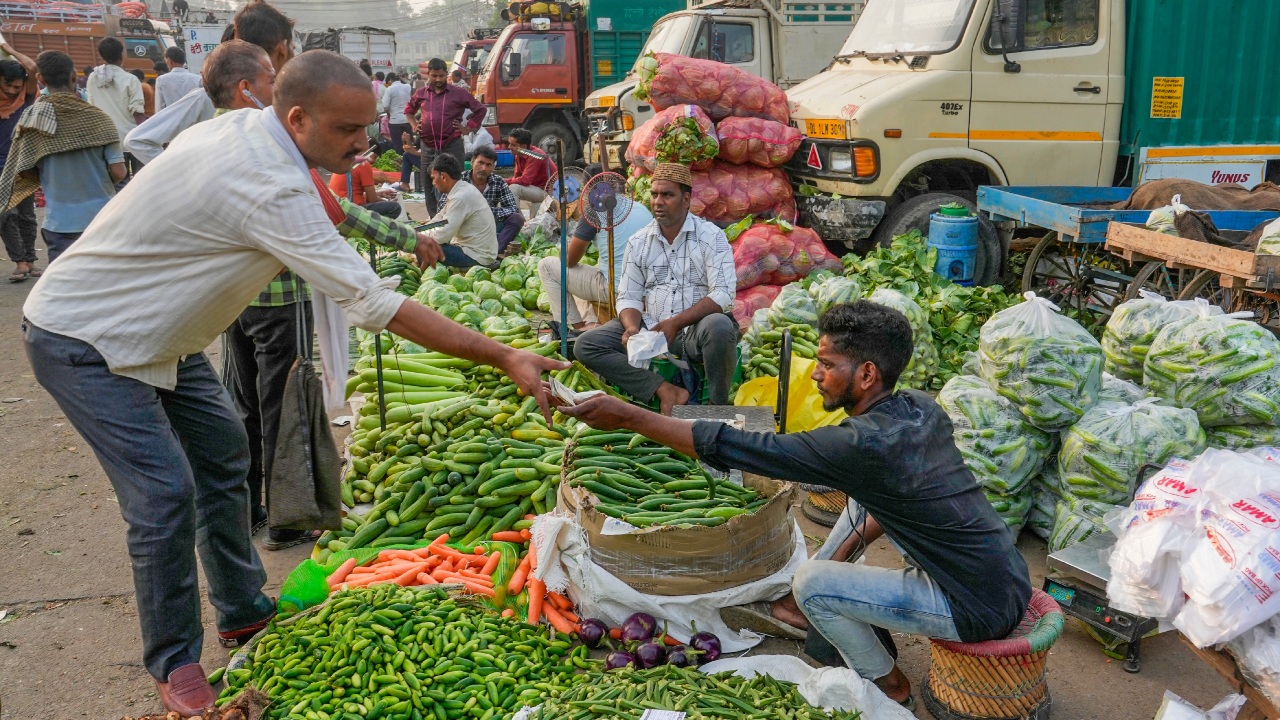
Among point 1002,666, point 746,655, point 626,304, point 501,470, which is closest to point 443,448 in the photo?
point 501,470

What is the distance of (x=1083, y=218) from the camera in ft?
20.6

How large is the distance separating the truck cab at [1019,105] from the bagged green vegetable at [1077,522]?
4267 mm

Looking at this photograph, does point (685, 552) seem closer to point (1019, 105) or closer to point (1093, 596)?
point (1093, 596)

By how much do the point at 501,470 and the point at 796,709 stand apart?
1965mm

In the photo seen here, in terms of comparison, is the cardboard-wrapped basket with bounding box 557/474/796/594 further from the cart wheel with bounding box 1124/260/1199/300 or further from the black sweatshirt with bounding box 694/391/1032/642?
the cart wheel with bounding box 1124/260/1199/300

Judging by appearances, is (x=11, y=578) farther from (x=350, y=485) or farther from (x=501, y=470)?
(x=501, y=470)

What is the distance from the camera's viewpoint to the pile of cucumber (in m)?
3.57

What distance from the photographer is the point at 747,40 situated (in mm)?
12445

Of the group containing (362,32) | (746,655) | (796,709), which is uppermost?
(362,32)

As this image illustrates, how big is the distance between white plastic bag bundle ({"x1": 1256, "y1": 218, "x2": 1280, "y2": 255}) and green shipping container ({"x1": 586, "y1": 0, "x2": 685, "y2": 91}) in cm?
1454

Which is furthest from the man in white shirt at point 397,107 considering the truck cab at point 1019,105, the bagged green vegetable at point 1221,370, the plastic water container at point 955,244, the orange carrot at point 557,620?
the bagged green vegetable at point 1221,370

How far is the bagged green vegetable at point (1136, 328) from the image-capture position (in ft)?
14.6

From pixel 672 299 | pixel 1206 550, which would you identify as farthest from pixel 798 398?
pixel 1206 550

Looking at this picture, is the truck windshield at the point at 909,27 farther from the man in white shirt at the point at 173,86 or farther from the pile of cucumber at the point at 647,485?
the man in white shirt at the point at 173,86
